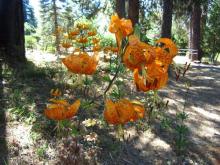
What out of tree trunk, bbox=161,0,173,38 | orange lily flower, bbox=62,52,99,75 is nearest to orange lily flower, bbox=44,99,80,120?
orange lily flower, bbox=62,52,99,75

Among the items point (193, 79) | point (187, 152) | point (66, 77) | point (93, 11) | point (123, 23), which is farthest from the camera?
point (93, 11)

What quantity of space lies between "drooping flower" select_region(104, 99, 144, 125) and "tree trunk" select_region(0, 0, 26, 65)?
273 inches

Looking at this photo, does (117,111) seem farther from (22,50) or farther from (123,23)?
(22,50)

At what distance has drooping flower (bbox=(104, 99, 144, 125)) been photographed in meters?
1.93

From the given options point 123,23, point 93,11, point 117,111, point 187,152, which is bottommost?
point 187,152

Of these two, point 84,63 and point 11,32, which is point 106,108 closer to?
point 84,63

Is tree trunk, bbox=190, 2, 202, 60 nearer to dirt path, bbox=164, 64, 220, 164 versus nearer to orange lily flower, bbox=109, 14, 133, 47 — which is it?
dirt path, bbox=164, 64, 220, 164

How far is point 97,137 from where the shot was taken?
534 cm

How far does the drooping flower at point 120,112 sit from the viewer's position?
193cm

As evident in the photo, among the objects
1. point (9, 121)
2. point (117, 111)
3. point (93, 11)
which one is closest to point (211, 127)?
point (9, 121)

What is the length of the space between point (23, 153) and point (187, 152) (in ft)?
7.11

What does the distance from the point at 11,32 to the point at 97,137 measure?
4.43 meters

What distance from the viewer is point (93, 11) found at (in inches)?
716

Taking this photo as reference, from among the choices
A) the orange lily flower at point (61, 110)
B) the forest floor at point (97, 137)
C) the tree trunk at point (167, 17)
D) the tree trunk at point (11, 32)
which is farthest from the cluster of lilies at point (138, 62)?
the tree trunk at point (167, 17)
